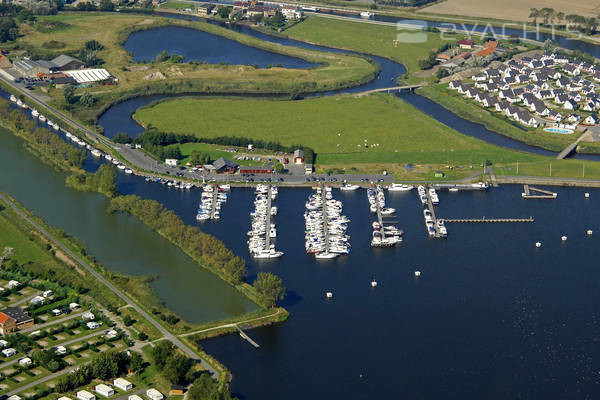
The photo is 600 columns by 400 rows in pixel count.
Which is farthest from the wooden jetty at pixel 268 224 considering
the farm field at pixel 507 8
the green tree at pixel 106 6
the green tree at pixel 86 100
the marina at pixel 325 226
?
the green tree at pixel 106 6

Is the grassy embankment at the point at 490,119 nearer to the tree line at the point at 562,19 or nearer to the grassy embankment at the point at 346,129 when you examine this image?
the grassy embankment at the point at 346,129

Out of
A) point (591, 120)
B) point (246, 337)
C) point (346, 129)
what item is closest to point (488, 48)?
point (591, 120)

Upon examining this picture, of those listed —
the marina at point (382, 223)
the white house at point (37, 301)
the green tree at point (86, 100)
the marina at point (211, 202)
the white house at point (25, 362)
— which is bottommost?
the white house at point (25, 362)

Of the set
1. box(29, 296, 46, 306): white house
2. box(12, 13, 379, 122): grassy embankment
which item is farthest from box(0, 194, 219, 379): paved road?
box(12, 13, 379, 122): grassy embankment

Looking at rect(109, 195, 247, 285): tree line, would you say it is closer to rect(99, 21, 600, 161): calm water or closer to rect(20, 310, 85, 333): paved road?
rect(20, 310, 85, 333): paved road

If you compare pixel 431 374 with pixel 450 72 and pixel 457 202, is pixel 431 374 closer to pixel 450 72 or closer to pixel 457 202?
pixel 457 202

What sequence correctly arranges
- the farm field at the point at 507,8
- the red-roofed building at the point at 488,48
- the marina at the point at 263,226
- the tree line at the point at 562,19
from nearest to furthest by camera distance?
the marina at the point at 263,226, the red-roofed building at the point at 488,48, the tree line at the point at 562,19, the farm field at the point at 507,8

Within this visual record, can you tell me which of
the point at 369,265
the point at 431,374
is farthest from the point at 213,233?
the point at 431,374
